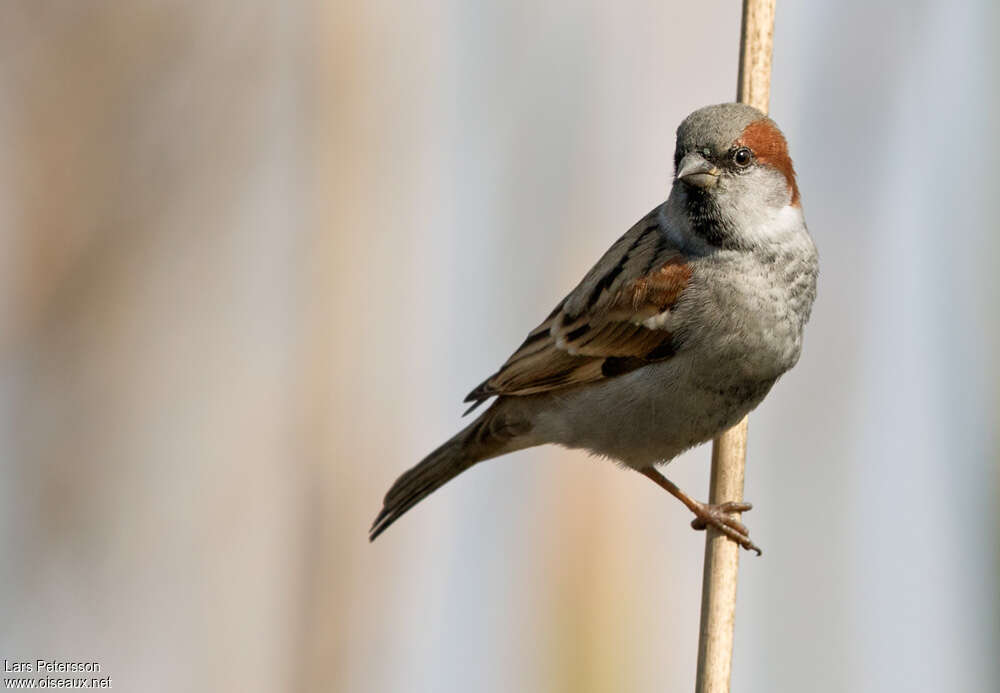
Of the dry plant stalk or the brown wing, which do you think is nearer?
the dry plant stalk

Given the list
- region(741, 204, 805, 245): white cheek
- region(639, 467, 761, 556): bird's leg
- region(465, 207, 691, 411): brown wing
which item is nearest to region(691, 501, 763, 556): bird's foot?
region(639, 467, 761, 556): bird's leg

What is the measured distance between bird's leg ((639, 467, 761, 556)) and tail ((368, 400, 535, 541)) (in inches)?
15.2

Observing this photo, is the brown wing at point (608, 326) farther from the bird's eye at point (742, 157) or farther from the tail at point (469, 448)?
the bird's eye at point (742, 157)

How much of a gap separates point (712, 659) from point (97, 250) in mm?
2004

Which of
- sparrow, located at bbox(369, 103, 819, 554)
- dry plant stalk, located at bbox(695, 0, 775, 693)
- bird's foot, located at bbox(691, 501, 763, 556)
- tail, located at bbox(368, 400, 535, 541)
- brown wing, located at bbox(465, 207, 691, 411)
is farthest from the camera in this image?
tail, located at bbox(368, 400, 535, 541)

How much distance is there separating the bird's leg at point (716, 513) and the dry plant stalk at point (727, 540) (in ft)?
0.08

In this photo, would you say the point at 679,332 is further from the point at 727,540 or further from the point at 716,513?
the point at 727,540

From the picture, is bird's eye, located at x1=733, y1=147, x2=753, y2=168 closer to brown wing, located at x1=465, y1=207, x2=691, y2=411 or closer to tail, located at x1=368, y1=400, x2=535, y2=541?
brown wing, located at x1=465, y1=207, x2=691, y2=411

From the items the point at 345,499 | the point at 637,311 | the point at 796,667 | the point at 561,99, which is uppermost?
the point at 561,99

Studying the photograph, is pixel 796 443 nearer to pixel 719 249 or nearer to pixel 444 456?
pixel 719 249

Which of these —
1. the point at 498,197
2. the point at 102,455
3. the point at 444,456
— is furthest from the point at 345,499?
the point at 498,197

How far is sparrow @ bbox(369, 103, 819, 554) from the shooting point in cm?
307

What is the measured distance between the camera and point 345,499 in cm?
318

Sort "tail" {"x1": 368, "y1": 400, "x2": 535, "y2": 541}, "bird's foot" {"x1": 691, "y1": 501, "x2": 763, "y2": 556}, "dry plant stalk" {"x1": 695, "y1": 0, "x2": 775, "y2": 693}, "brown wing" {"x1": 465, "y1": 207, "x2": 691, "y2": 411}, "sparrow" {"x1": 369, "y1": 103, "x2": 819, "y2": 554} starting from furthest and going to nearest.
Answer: "tail" {"x1": 368, "y1": 400, "x2": 535, "y2": 541} < "brown wing" {"x1": 465, "y1": 207, "x2": 691, "y2": 411} < "sparrow" {"x1": 369, "y1": 103, "x2": 819, "y2": 554} < "bird's foot" {"x1": 691, "y1": 501, "x2": 763, "y2": 556} < "dry plant stalk" {"x1": 695, "y1": 0, "x2": 775, "y2": 693}
